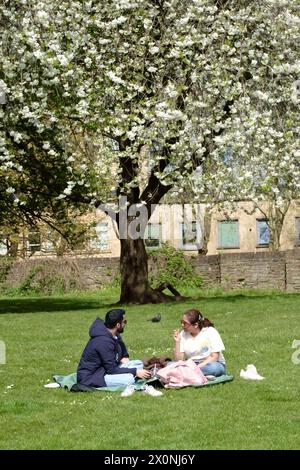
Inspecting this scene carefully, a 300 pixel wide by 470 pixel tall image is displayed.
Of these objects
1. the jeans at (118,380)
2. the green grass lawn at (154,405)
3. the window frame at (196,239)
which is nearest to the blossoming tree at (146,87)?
the green grass lawn at (154,405)

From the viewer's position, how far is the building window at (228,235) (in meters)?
63.2

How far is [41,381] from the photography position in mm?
13898

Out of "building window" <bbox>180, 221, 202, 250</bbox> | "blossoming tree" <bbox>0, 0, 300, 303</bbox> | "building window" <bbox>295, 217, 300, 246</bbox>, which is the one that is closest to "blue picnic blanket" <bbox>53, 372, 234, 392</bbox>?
"blossoming tree" <bbox>0, 0, 300, 303</bbox>

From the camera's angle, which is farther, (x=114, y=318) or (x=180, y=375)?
(x=114, y=318)

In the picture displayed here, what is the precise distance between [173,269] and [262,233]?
74.4 ft

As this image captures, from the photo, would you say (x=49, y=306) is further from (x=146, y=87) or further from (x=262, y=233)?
(x=262, y=233)

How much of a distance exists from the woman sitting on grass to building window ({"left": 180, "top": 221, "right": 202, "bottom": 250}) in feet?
126

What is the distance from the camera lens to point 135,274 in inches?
1244

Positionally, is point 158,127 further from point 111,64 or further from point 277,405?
point 277,405

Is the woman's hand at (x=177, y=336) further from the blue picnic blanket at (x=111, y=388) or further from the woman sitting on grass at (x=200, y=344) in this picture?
the blue picnic blanket at (x=111, y=388)

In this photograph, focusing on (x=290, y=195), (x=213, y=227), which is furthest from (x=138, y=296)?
(x=213, y=227)

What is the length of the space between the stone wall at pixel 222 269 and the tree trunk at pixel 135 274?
916 cm

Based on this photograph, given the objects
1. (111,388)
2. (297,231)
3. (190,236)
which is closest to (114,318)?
(111,388)
